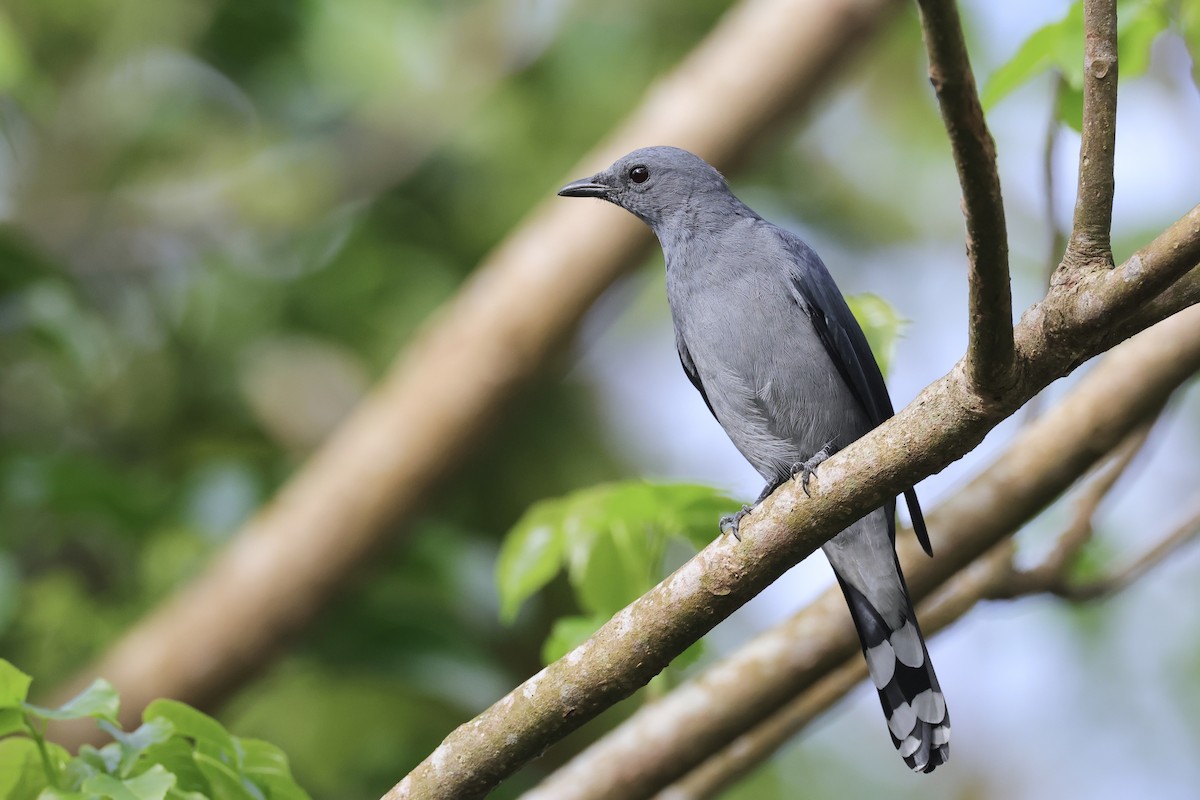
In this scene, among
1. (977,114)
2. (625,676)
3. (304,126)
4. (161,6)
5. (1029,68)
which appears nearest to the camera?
→ (977,114)

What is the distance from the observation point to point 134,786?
236 centimetres

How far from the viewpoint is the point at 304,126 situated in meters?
7.33

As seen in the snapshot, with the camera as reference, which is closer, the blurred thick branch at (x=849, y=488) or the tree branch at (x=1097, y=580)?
Answer: the blurred thick branch at (x=849, y=488)

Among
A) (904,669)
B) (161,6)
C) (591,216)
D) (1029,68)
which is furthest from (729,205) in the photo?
(161,6)

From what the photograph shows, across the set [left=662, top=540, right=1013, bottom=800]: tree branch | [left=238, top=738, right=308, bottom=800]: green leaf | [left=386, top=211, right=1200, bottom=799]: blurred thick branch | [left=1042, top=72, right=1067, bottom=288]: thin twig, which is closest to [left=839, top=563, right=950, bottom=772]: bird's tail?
[left=662, top=540, right=1013, bottom=800]: tree branch

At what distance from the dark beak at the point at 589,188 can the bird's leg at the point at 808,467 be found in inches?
57.9

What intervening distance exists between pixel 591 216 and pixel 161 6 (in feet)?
10.8

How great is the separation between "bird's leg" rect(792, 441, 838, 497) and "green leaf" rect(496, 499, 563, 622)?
2.53 ft

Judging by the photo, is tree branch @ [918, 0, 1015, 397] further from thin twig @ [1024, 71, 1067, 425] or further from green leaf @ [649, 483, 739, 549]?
thin twig @ [1024, 71, 1067, 425]

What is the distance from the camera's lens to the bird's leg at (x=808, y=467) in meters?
2.56

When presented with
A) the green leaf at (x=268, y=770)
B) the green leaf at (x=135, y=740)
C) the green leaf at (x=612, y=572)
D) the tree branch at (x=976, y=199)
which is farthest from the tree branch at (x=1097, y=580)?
the green leaf at (x=135, y=740)

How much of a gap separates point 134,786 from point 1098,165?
2277 mm

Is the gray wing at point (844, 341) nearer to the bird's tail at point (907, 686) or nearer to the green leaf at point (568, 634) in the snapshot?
the bird's tail at point (907, 686)

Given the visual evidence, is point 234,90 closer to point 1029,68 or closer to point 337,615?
point 337,615
